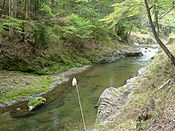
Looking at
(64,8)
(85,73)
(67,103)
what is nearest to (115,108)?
(67,103)

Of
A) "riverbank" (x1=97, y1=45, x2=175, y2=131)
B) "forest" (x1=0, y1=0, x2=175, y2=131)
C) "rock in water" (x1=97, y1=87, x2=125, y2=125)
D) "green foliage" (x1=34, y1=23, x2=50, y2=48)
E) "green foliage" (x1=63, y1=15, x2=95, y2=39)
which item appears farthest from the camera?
"green foliage" (x1=63, y1=15, x2=95, y2=39)

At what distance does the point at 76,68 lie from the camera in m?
15.2

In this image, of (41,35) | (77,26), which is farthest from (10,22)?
(77,26)

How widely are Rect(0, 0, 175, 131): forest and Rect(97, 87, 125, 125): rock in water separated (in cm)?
5

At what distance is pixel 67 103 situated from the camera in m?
8.29

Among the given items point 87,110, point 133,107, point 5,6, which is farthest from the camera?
point 5,6

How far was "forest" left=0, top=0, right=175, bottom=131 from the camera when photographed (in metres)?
5.53

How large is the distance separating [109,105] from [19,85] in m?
5.67

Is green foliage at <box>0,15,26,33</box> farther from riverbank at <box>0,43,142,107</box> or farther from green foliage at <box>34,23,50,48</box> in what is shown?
green foliage at <box>34,23,50,48</box>

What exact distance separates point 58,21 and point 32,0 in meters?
4.04

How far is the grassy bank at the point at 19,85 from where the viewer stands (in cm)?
880

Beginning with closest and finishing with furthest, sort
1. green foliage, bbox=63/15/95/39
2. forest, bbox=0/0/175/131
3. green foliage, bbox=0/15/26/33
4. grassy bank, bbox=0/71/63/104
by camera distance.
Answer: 1. forest, bbox=0/0/175/131
2. green foliage, bbox=0/15/26/33
3. grassy bank, bbox=0/71/63/104
4. green foliage, bbox=63/15/95/39

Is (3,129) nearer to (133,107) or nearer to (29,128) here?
(29,128)

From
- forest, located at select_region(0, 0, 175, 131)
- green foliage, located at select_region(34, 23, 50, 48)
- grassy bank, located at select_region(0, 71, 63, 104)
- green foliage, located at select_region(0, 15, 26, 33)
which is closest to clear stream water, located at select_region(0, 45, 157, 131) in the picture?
forest, located at select_region(0, 0, 175, 131)
